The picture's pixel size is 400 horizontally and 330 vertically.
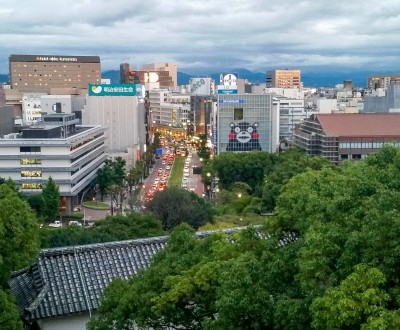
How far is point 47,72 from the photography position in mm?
177750

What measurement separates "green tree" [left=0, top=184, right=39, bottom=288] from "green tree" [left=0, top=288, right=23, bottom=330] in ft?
3.45

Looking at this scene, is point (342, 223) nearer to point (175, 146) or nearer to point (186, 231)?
point (186, 231)

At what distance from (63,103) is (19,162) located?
42.3 m

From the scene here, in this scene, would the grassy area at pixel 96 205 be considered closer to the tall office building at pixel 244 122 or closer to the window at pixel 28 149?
the window at pixel 28 149

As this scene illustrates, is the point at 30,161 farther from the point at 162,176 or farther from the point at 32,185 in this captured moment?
the point at 162,176

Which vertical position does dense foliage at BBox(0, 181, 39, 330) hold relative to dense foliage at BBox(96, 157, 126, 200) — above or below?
above

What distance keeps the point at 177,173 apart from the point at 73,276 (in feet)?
246

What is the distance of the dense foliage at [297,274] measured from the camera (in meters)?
9.04

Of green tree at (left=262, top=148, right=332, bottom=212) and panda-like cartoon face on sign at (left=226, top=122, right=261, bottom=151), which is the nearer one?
green tree at (left=262, top=148, right=332, bottom=212)

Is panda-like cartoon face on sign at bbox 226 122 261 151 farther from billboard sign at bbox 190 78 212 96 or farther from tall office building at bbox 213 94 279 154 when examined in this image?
billboard sign at bbox 190 78 212 96

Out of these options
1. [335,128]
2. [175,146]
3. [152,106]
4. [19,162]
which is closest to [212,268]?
[19,162]

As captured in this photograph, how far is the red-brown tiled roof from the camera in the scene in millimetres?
77625

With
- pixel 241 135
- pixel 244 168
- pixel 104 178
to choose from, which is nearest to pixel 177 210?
pixel 244 168

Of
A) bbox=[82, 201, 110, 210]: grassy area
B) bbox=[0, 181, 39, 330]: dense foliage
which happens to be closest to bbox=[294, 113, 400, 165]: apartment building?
bbox=[82, 201, 110, 210]: grassy area
